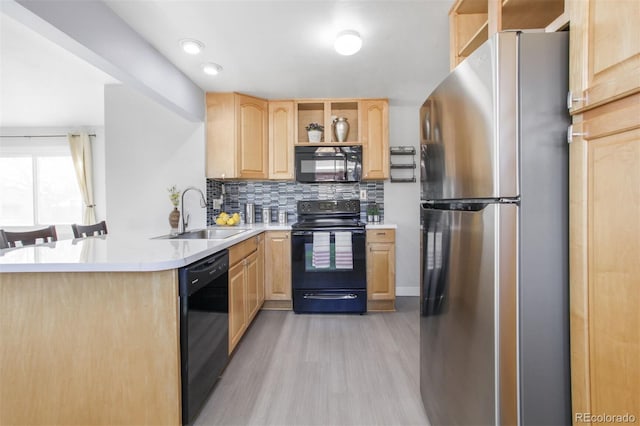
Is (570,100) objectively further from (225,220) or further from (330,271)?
(225,220)

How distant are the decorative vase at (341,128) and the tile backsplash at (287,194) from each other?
0.59 meters

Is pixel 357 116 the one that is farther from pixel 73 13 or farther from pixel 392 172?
pixel 73 13

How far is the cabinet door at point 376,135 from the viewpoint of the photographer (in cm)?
312

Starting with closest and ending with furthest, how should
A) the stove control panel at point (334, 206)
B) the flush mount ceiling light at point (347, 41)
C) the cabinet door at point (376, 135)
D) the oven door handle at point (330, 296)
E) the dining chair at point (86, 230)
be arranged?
1. the flush mount ceiling light at point (347, 41)
2. the dining chair at point (86, 230)
3. the oven door handle at point (330, 296)
4. the cabinet door at point (376, 135)
5. the stove control panel at point (334, 206)

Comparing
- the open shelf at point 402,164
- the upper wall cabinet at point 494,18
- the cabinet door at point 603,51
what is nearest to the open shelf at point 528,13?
the upper wall cabinet at point 494,18

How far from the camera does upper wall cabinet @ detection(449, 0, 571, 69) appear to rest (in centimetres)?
122

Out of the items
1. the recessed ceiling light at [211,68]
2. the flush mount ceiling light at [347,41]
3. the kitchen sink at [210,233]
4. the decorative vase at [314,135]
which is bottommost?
the kitchen sink at [210,233]

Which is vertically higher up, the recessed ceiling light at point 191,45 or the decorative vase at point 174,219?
the recessed ceiling light at point 191,45

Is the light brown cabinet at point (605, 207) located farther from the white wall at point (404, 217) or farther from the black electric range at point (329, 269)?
the white wall at point (404, 217)

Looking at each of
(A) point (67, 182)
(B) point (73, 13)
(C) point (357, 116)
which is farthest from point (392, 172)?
(A) point (67, 182)

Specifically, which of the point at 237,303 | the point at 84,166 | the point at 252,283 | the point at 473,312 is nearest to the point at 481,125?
the point at 473,312

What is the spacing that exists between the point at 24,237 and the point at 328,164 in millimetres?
2573

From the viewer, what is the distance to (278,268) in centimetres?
294

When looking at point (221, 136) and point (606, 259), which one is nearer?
point (606, 259)
